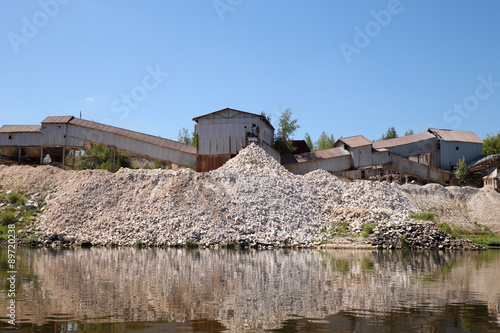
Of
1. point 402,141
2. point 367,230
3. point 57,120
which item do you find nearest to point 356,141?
point 402,141

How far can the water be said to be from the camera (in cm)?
709

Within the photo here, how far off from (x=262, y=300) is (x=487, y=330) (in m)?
4.16

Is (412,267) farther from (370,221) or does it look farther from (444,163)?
(444,163)

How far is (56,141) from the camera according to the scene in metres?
38.4

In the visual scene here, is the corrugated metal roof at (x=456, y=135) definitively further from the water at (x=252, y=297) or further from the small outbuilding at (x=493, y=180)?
the water at (x=252, y=297)

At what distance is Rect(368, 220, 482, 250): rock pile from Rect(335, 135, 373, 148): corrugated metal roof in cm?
1648

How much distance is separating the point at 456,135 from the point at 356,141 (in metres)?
14.5

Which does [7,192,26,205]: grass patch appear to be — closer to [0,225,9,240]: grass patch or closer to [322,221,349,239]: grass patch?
[0,225,9,240]: grass patch

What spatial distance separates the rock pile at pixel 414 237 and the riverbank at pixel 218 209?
0.19 ft

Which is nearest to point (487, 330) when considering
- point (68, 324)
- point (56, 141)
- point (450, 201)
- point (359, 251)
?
point (68, 324)

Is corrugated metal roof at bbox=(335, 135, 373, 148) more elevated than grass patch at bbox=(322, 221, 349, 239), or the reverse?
corrugated metal roof at bbox=(335, 135, 373, 148)

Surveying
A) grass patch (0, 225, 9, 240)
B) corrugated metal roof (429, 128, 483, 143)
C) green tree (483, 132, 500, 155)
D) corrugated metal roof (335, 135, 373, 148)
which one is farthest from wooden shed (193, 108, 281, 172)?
green tree (483, 132, 500, 155)

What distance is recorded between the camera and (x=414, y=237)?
77.3 feet

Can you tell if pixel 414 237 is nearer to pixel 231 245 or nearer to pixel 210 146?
→ pixel 231 245
